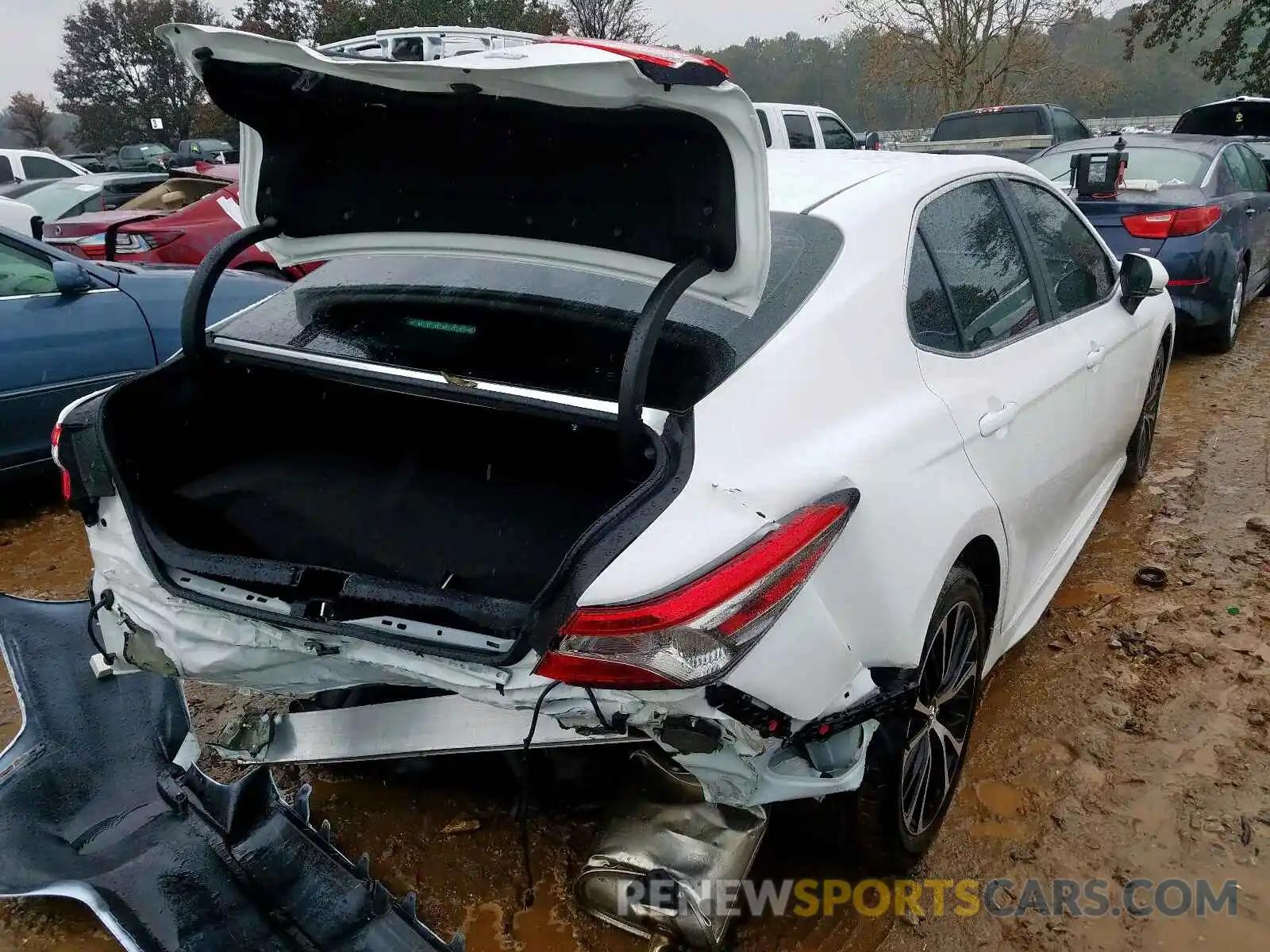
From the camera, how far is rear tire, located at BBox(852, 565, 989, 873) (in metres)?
2.07

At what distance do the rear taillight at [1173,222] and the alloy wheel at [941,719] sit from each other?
5.12m

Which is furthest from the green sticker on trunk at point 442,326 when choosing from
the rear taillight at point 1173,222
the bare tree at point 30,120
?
the bare tree at point 30,120

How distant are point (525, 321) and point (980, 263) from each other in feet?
4.34

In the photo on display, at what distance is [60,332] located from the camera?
177 inches

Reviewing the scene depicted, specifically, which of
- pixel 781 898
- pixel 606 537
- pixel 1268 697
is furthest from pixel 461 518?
pixel 1268 697

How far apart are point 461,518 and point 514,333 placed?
476mm

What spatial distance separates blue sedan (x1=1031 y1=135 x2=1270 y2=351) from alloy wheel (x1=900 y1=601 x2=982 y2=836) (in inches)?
196

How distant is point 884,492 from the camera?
1.92 metres

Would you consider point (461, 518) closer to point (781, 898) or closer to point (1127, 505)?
point (781, 898)

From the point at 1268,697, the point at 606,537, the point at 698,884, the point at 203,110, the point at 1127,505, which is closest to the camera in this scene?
the point at 606,537

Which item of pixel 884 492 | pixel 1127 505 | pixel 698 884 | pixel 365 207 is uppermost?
pixel 365 207

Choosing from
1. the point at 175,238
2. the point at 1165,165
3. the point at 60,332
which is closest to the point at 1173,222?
the point at 1165,165

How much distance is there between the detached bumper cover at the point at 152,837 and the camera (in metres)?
1.95

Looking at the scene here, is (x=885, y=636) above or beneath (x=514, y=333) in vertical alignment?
beneath
